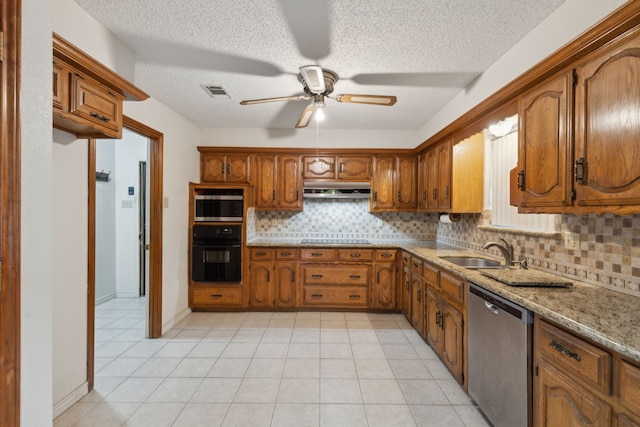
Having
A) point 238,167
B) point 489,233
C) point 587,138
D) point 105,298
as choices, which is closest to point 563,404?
point 587,138

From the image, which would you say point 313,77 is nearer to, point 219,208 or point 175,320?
point 219,208

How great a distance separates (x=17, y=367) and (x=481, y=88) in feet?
10.1

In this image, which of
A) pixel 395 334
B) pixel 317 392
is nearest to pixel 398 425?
pixel 317 392

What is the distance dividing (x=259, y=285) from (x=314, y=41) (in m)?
2.84

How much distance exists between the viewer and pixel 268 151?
13.1ft

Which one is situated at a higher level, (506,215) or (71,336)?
(506,215)

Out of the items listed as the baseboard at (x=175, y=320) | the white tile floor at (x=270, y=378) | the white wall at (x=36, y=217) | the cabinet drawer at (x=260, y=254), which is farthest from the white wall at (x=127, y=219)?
the white wall at (x=36, y=217)

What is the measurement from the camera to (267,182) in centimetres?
401

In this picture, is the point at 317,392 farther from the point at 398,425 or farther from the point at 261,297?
the point at 261,297

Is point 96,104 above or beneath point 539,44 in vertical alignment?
beneath

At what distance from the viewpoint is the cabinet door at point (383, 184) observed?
4.03 meters

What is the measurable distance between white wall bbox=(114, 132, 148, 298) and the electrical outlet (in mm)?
4976

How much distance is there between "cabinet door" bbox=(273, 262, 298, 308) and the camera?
373cm

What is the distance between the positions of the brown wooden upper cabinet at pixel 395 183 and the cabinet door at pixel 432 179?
1.30ft
